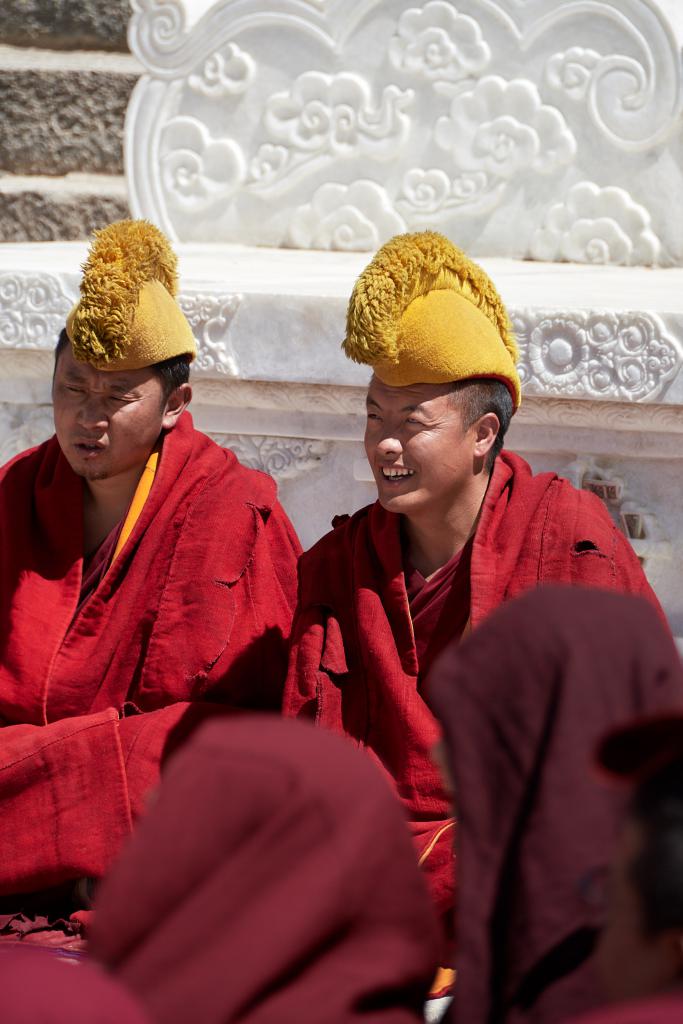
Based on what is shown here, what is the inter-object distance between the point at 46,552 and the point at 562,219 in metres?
1.65

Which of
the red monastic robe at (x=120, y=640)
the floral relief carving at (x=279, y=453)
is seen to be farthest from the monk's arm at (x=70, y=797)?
the floral relief carving at (x=279, y=453)

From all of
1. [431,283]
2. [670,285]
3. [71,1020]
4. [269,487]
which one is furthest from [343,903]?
[670,285]

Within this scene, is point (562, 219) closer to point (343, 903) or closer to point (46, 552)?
point (46, 552)

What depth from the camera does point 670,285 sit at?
140 inches

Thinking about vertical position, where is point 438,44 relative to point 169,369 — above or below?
above

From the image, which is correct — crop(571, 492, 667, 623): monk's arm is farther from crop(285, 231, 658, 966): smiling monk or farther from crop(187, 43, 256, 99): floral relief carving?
crop(187, 43, 256, 99): floral relief carving

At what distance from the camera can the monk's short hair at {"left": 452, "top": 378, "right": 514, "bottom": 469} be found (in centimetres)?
280

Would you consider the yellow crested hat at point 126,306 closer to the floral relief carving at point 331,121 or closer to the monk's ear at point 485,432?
the monk's ear at point 485,432

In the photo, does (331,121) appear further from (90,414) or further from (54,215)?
(90,414)

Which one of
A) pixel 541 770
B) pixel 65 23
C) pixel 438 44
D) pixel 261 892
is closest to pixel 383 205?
pixel 438 44

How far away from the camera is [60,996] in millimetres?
1226

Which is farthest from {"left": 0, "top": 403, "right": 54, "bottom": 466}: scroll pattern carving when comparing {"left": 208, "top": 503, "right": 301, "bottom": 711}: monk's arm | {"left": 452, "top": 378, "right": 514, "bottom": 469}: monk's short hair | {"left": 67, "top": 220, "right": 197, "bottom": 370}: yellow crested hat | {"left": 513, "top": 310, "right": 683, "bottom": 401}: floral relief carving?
{"left": 452, "top": 378, "right": 514, "bottom": 469}: monk's short hair

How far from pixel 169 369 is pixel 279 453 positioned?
0.62 metres

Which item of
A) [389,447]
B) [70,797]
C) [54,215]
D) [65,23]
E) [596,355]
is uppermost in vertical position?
A: [65,23]
